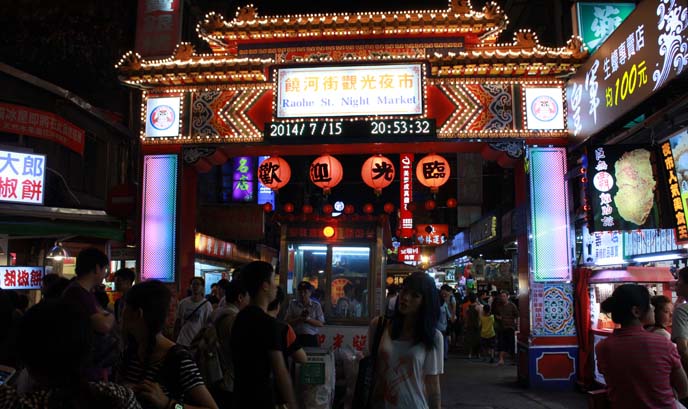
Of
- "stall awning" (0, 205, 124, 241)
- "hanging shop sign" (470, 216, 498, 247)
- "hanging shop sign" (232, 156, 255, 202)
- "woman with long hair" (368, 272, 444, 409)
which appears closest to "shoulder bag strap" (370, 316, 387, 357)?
"woman with long hair" (368, 272, 444, 409)

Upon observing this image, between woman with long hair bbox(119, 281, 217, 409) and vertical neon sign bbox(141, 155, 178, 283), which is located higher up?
vertical neon sign bbox(141, 155, 178, 283)

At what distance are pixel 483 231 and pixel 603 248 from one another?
10546 mm

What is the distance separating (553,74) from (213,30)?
6.86 m

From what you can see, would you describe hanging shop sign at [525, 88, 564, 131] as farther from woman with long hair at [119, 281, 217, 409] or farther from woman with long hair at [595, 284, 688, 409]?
woman with long hair at [119, 281, 217, 409]

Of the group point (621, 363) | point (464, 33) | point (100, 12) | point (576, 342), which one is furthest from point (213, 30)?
point (621, 363)

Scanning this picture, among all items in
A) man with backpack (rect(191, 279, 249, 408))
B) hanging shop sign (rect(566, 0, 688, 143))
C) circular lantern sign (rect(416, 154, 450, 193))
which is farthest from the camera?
circular lantern sign (rect(416, 154, 450, 193))

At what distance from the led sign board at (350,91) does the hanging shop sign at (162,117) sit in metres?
2.11

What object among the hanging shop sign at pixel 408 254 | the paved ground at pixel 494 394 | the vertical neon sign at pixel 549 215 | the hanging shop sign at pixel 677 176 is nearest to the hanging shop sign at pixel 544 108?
the vertical neon sign at pixel 549 215

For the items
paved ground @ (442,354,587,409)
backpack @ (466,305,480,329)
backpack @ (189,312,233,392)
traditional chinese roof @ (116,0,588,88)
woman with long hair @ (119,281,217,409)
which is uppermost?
traditional chinese roof @ (116,0,588,88)

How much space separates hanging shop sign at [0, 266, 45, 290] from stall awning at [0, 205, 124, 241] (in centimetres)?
85

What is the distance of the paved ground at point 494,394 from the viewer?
939cm

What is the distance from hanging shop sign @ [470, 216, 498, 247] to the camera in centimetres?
1923

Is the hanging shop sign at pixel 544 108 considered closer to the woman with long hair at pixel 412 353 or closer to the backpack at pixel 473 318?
the backpack at pixel 473 318

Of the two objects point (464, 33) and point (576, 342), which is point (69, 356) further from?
point (464, 33)
